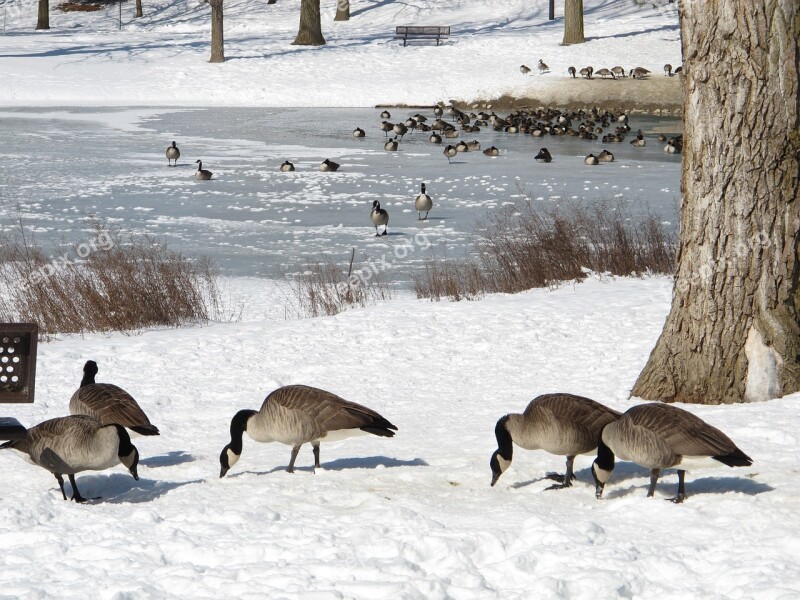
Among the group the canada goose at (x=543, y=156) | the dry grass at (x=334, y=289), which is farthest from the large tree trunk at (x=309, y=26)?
the dry grass at (x=334, y=289)

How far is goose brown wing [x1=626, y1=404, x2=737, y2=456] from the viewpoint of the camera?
468 cm

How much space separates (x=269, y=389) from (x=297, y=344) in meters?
1.26

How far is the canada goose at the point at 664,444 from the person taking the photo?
4680 millimetres

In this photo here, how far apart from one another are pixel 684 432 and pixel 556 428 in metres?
0.73

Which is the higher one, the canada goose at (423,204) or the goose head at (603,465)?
the canada goose at (423,204)

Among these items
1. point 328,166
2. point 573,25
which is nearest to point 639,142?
point 328,166

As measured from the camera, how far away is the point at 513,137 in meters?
30.0

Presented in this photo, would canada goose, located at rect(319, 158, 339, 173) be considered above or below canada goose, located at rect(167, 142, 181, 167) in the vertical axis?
below

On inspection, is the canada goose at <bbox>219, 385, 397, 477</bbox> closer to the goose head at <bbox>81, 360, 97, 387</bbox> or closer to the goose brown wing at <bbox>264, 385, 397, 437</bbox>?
the goose brown wing at <bbox>264, 385, 397, 437</bbox>

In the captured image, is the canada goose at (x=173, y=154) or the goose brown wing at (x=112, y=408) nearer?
the goose brown wing at (x=112, y=408)

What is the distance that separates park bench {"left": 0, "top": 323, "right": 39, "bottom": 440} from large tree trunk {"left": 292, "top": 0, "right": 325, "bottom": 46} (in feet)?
134

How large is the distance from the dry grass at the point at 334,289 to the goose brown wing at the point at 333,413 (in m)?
6.18

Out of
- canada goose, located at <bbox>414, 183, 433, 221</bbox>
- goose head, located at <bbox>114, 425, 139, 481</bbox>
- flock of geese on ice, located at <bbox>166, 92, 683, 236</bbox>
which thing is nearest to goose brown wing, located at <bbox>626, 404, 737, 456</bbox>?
goose head, located at <bbox>114, 425, 139, 481</bbox>

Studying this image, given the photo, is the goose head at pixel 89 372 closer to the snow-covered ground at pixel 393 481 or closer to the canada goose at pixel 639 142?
the snow-covered ground at pixel 393 481
